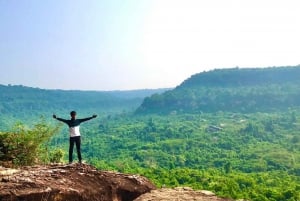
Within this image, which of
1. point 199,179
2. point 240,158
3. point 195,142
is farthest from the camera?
point 195,142

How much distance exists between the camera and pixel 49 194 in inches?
514

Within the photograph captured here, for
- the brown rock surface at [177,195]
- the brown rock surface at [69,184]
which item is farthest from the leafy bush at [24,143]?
the brown rock surface at [177,195]

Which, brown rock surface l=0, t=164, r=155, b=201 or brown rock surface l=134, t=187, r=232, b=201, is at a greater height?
brown rock surface l=0, t=164, r=155, b=201

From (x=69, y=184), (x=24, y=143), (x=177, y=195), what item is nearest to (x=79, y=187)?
(x=69, y=184)

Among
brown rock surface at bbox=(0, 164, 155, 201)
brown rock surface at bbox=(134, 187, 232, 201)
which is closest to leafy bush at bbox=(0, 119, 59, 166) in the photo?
brown rock surface at bbox=(0, 164, 155, 201)

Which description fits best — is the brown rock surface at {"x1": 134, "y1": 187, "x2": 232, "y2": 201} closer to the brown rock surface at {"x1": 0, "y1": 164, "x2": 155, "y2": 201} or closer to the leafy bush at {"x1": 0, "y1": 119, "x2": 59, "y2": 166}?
the brown rock surface at {"x1": 0, "y1": 164, "x2": 155, "y2": 201}

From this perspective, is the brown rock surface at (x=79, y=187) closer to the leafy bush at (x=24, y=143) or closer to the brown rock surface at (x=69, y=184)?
the brown rock surface at (x=69, y=184)

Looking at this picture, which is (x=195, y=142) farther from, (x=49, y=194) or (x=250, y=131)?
(x=49, y=194)

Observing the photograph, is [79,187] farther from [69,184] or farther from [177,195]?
[177,195]

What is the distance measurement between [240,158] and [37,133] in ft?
372

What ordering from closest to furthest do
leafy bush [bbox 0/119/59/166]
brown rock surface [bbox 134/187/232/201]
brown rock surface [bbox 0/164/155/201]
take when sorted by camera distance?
brown rock surface [bbox 0/164/155/201] < brown rock surface [bbox 134/187/232/201] < leafy bush [bbox 0/119/59/166]

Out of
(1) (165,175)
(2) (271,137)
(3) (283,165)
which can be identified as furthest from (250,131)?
(1) (165,175)

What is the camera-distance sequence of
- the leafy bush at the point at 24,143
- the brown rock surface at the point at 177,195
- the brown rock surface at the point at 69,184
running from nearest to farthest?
the brown rock surface at the point at 69,184, the brown rock surface at the point at 177,195, the leafy bush at the point at 24,143

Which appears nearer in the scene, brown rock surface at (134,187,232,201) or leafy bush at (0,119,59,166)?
brown rock surface at (134,187,232,201)
